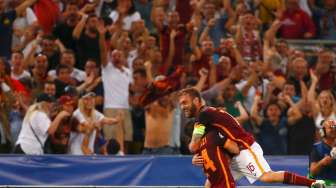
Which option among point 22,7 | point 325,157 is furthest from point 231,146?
point 22,7

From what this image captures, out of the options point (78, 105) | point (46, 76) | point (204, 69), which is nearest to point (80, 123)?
point (78, 105)

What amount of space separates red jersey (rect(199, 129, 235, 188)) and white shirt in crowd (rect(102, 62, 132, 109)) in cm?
514

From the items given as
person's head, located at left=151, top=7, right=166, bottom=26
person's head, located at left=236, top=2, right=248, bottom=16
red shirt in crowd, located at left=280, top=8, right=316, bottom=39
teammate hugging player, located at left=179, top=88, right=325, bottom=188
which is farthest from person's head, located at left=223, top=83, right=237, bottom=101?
teammate hugging player, located at left=179, top=88, right=325, bottom=188

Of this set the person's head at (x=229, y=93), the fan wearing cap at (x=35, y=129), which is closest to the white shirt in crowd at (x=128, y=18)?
the person's head at (x=229, y=93)

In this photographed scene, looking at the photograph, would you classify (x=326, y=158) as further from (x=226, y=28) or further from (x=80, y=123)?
(x=226, y=28)

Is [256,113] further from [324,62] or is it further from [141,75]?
[324,62]

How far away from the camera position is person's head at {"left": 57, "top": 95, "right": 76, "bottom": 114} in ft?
56.0

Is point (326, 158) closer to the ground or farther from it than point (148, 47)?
closer to the ground

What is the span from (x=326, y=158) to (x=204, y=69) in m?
4.49

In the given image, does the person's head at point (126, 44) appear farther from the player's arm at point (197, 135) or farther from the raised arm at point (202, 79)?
the player's arm at point (197, 135)

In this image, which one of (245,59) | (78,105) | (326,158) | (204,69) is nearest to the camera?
(326,158)

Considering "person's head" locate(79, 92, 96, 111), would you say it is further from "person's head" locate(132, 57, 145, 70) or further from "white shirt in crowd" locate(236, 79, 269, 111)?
"white shirt in crowd" locate(236, 79, 269, 111)

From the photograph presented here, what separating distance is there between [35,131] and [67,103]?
70 centimetres

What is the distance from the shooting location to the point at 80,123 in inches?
677
